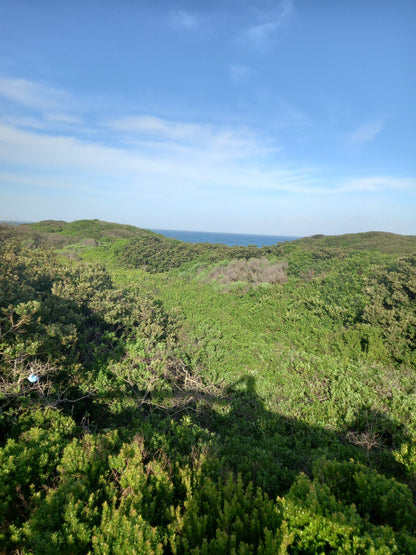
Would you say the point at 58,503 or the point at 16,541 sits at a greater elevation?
the point at 58,503

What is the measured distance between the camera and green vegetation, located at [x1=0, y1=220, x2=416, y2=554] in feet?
11.0

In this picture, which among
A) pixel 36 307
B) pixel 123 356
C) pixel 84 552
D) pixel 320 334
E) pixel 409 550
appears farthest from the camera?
pixel 320 334

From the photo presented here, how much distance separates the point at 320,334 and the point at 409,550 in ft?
34.0

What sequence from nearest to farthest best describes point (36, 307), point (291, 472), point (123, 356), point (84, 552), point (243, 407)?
1. point (84, 552)
2. point (291, 472)
3. point (36, 307)
4. point (243, 407)
5. point (123, 356)

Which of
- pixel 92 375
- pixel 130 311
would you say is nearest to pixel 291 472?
pixel 92 375

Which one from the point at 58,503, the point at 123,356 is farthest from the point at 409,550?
the point at 123,356

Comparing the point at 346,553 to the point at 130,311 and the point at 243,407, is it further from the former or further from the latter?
the point at 130,311

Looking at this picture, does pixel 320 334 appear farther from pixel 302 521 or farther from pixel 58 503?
pixel 58 503

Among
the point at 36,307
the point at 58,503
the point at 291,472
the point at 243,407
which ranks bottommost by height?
the point at 243,407

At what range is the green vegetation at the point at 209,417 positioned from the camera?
3357 millimetres

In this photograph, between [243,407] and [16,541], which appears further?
[243,407]

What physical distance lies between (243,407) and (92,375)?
4669 mm

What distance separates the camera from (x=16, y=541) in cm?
331

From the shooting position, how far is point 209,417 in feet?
26.7
